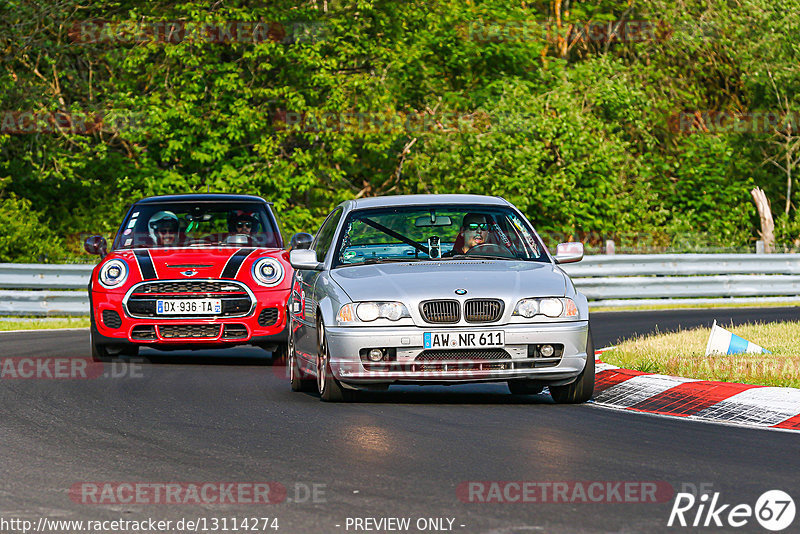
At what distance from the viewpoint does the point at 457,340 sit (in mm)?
9500

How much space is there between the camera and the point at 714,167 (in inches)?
1571

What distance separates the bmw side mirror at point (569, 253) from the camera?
10.5 metres

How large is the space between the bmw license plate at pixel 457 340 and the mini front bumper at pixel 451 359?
0.09ft

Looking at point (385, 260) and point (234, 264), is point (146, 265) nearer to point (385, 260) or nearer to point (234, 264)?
point (234, 264)

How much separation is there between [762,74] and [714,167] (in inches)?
119

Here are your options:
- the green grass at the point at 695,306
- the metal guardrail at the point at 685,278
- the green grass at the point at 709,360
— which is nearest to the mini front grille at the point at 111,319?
the green grass at the point at 709,360

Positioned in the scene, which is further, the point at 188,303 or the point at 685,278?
the point at 685,278

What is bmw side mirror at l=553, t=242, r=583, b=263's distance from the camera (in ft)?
34.6

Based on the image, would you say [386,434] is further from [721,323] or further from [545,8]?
[545,8]

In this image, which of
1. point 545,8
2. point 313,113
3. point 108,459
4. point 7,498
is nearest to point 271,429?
point 108,459

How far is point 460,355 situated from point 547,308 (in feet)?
2.30

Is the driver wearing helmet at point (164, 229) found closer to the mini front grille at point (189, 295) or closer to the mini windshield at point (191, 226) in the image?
the mini windshield at point (191, 226)
